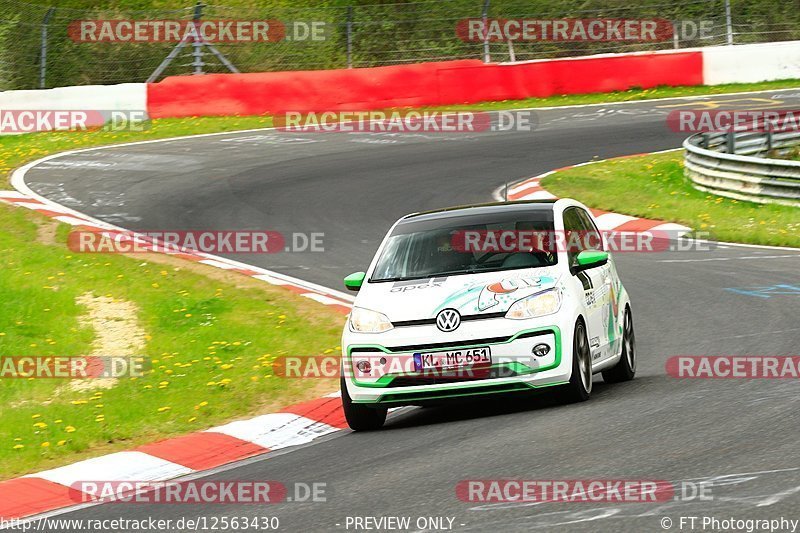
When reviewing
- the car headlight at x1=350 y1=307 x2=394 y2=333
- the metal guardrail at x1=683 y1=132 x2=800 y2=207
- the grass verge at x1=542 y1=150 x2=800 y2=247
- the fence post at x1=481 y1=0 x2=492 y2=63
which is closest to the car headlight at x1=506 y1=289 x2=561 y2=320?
the car headlight at x1=350 y1=307 x2=394 y2=333

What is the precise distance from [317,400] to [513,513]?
4.30 meters

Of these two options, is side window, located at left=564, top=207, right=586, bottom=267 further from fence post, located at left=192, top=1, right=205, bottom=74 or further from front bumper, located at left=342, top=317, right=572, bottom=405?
fence post, located at left=192, top=1, right=205, bottom=74

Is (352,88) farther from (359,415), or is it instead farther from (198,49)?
(359,415)

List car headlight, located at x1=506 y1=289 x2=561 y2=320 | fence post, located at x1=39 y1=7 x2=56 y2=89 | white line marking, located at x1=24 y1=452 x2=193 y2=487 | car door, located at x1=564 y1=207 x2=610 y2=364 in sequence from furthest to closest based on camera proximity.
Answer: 1. fence post, located at x1=39 y1=7 x2=56 y2=89
2. car door, located at x1=564 y1=207 x2=610 y2=364
3. car headlight, located at x1=506 y1=289 x2=561 y2=320
4. white line marking, located at x1=24 y1=452 x2=193 y2=487

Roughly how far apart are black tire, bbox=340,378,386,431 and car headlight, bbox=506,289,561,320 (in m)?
1.18

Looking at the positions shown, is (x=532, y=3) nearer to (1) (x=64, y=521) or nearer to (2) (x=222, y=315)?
(2) (x=222, y=315)

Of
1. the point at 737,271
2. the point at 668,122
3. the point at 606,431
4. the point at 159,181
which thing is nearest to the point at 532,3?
the point at 668,122

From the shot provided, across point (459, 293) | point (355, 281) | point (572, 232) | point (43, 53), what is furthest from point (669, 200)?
point (43, 53)

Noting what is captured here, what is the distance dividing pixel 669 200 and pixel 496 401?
469 inches

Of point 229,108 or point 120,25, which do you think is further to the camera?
point 120,25

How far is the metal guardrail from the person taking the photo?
68.8 feet

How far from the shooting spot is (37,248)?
1630 centimetres

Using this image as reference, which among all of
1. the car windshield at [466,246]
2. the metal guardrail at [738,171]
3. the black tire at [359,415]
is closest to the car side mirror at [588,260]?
the car windshield at [466,246]

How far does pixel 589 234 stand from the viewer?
1100 centimetres
